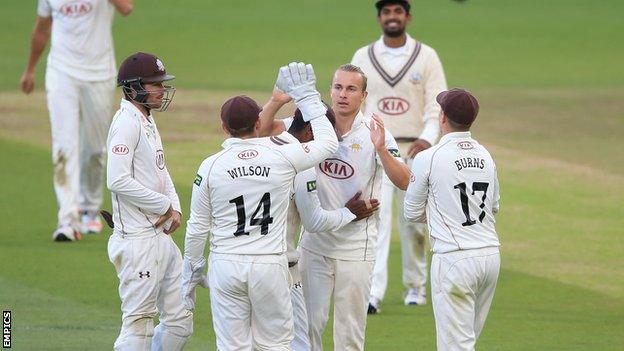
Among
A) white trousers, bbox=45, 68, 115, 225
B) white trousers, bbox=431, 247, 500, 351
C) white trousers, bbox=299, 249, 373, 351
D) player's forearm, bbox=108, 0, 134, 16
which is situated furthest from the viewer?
player's forearm, bbox=108, 0, 134, 16

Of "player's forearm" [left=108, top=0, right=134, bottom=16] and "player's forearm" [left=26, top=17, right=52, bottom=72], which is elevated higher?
"player's forearm" [left=108, top=0, right=134, bottom=16]

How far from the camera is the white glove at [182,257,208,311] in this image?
8.27 m

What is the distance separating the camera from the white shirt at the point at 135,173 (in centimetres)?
845

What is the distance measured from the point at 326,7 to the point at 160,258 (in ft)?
92.9

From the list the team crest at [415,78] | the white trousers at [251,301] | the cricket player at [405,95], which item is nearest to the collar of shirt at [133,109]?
the white trousers at [251,301]

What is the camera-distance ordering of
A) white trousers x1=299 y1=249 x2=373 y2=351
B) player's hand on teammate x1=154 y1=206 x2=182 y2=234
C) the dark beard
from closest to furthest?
player's hand on teammate x1=154 y1=206 x2=182 y2=234 < white trousers x1=299 y1=249 x2=373 y2=351 < the dark beard

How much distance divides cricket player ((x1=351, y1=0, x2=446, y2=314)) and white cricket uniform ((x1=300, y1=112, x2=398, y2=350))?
262cm

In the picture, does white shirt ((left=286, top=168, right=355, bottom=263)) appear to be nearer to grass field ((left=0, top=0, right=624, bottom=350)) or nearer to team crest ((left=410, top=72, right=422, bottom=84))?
grass field ((left=0, top=0, right=624, bottom=350))

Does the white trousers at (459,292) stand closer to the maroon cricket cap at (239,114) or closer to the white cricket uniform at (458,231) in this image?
the white cricket uniform at (458,231)

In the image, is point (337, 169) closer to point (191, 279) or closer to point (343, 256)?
point (343, 256)

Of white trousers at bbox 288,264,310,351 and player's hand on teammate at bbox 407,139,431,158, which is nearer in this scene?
white trousers at bbox 288,264,310,351

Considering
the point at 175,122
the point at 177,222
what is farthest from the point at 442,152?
the point at 175,122

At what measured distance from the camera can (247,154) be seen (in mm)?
7977

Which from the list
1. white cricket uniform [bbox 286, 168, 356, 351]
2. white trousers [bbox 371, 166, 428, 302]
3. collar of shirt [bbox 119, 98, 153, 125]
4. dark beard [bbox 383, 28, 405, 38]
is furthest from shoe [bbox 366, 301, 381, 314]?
collar of shirt [bbox 119, 98, 153, 125]
